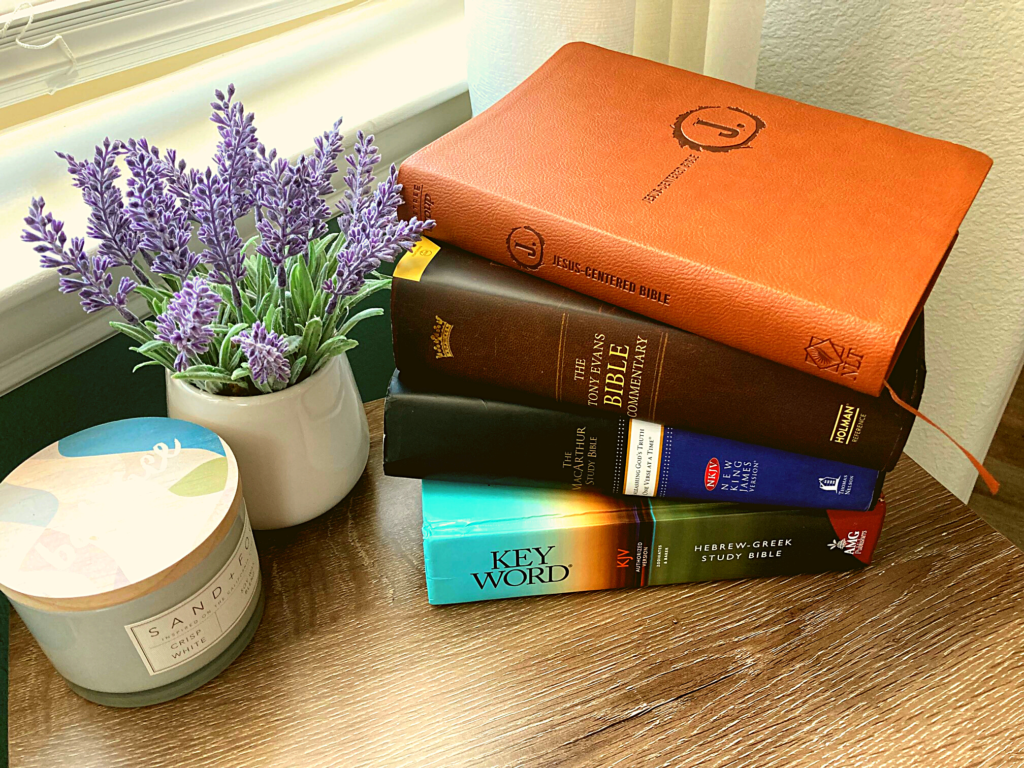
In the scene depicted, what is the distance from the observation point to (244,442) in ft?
1.76

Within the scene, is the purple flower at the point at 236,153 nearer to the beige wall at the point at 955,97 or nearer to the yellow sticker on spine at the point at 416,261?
the yellow sticker on spine at the point at 416,261

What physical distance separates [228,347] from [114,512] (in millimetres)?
110

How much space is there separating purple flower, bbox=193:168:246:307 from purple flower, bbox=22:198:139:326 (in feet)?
0.17

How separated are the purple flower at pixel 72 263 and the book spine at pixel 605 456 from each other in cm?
17

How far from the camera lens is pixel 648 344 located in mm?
501

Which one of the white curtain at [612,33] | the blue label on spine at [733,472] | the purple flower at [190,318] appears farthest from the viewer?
the white curtain at [612,33]

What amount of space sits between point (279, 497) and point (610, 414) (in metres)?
0.23

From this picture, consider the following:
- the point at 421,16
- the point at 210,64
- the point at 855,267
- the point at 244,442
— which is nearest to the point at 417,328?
the point at 244,442

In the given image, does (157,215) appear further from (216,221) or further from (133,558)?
(133,558)

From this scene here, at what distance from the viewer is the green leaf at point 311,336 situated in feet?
1.67

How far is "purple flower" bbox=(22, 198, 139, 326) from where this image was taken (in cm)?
43

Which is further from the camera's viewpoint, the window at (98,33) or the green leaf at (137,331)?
the window at (98,33)

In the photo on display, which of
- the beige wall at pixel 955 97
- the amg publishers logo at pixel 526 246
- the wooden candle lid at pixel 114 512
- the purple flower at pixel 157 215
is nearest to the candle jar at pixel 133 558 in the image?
the wooden candle lid at pixel 114 512

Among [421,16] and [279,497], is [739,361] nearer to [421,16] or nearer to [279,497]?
[279,497]
